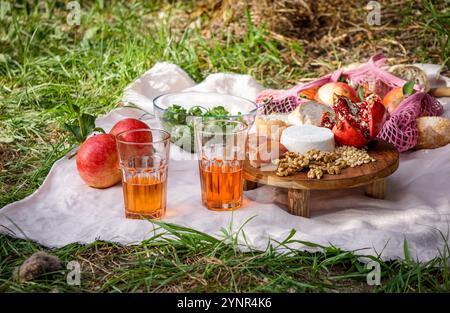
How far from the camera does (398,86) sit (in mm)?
3402

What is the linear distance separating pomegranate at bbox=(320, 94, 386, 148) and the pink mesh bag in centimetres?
34

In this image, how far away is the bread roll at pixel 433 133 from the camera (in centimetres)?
300

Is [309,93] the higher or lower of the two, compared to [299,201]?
higher

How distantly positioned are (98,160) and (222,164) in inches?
19.9

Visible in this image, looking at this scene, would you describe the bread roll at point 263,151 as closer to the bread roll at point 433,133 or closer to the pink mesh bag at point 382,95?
the pink mesh bag at point 382,95

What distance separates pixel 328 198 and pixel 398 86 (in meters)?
1.01

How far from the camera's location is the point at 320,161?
2.50 metres

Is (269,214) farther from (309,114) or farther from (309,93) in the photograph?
(309,93)

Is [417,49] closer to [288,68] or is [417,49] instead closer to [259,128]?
[288,68]

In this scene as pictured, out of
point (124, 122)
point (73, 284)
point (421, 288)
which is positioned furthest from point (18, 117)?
point (421, 288)

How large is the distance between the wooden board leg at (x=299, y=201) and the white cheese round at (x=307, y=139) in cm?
18

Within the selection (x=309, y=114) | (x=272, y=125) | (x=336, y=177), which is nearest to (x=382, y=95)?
(x=309, y=114)
